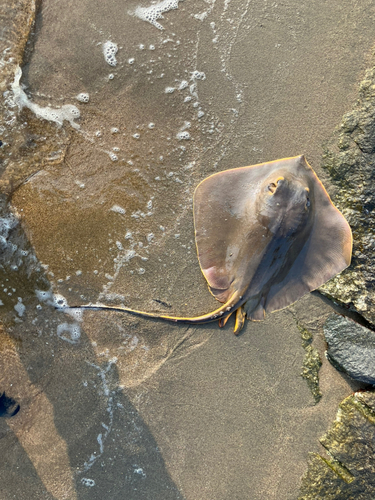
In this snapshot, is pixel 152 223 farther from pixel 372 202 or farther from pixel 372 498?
pixel 372 498

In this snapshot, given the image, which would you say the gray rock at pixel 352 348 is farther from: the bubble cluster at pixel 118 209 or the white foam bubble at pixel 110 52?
the white foam bubble at pixel 110 52

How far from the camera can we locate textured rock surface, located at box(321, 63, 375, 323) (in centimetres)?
401

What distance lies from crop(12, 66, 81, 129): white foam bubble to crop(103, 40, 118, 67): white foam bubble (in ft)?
2.42

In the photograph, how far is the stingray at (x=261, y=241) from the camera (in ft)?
12.2

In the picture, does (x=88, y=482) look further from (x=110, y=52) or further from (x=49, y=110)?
(x=110, y=52)

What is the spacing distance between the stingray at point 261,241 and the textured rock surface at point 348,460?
1.61 metres

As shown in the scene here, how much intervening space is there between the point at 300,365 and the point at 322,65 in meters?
3.83

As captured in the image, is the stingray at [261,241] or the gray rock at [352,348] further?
the gray rock at [352,348]

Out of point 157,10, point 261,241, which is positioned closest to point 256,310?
point 261,241

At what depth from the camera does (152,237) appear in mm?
4230

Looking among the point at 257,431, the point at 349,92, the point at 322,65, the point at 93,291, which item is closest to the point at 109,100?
the point at 93,291

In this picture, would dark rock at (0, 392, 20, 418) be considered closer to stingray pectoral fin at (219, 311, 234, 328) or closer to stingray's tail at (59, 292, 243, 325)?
stingray's tail at (59, 292, 243, 325)

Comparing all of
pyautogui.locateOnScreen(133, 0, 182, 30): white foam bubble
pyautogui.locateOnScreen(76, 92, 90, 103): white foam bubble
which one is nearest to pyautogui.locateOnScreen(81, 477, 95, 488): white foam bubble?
pyautogui.locateOnScreen(76, 92, 90, 103): white foam bubble

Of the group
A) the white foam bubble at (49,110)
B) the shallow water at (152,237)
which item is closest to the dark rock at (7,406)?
the shallow water at (152,237)
